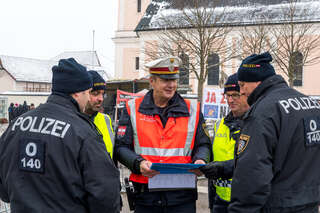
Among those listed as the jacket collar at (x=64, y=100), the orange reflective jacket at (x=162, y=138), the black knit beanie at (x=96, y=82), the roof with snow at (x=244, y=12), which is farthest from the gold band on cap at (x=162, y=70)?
the roof with snow at (x=244, y=12)

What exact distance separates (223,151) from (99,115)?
143 centimetres

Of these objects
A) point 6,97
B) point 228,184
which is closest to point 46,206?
point 228,184

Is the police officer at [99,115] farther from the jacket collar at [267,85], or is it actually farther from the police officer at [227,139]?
the jacket collar at [267,85]

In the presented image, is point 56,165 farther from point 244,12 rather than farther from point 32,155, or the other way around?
point 244,12

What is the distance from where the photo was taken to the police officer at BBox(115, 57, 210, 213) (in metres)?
3.12

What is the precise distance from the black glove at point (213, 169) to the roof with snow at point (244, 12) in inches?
1084

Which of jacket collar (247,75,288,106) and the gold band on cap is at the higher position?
the gold band on cap

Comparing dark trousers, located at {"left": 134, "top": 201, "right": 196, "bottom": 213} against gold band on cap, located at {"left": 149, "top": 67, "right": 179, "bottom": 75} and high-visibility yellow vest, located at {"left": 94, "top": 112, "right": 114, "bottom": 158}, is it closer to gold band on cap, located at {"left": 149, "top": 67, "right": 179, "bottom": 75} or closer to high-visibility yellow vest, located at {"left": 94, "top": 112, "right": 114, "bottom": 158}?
high-visibility yellow vest, located at {"left": 94, "top": 112, "right": 114, "bottom": 158}

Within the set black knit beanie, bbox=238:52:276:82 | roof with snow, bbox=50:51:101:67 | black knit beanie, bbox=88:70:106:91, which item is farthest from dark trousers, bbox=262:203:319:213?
roof with snow, bbox=50:51:101:67

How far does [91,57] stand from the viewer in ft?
252

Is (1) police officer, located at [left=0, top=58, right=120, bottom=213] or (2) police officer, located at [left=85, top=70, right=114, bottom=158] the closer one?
(1) police officer, located at [left=0, top=58, right=120, bottom=213]

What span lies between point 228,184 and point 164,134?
2.99 feet

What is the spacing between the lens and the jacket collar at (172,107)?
129 inches

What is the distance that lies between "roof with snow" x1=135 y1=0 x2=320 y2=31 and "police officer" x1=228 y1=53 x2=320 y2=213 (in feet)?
91.8
